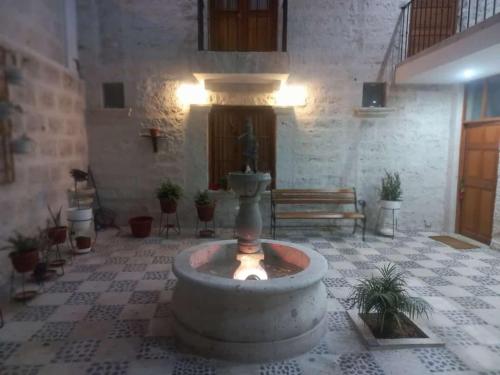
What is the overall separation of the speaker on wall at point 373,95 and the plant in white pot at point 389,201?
1239mm

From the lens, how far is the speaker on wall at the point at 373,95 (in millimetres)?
5882

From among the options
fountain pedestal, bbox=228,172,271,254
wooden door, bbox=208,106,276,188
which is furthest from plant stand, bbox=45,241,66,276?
wooden door, bbox=208,106,276,188

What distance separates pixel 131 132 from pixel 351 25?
162 inches

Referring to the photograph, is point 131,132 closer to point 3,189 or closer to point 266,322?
point 3,189

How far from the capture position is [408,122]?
5.88 metres

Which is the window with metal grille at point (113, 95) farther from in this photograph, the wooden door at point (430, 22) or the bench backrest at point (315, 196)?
the wooden door at point (430, 22)

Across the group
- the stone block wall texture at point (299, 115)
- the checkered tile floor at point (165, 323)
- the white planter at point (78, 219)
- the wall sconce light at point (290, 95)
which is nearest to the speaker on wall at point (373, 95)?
the stone block wall texture at point (299, 115)

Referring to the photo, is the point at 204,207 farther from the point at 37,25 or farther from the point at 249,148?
the point at 37,25

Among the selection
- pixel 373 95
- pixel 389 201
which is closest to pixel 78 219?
pixel 389 201

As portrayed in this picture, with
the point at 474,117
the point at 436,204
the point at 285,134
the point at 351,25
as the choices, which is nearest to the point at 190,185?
the point at 285,134

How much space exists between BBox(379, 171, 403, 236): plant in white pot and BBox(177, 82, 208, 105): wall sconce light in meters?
3.42

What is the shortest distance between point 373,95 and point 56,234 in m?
5.28

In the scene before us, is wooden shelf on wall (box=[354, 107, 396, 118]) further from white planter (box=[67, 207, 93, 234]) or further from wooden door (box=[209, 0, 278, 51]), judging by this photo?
white planter (box=[67, 207, 93, 234])

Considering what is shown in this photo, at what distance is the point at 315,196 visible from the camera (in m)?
5.74
